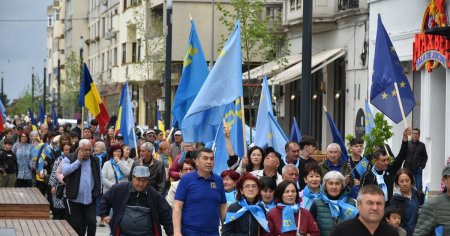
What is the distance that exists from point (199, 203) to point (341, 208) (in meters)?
1.57

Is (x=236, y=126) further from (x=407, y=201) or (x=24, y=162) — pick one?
(x=24, y=162)

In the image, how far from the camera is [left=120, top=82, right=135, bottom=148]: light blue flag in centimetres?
2478

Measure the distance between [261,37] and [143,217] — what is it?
26.2 meters

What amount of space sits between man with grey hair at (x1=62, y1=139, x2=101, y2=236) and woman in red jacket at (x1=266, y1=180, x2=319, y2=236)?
5905mm

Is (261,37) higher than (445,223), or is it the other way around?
(261,37)

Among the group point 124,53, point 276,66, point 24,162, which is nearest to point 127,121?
point 24,162

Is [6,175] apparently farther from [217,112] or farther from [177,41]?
[177,41]

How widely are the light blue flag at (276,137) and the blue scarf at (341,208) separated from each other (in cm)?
661

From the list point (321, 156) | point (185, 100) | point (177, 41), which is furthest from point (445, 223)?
point (177, 41)

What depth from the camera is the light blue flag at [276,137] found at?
18891mm

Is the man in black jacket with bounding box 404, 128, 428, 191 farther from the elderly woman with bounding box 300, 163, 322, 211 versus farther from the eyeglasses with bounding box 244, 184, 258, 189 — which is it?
the eyeglasses with bounding box 244, 184, 258, 189

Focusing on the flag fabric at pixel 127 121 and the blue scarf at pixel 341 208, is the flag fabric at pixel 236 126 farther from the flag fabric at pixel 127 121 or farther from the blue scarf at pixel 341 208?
Answer: the blue scarf at pixel 341 208

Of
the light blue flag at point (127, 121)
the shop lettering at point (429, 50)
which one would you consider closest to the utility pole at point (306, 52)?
the light blue flag at point (127, 121)

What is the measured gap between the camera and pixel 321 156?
24.7m
